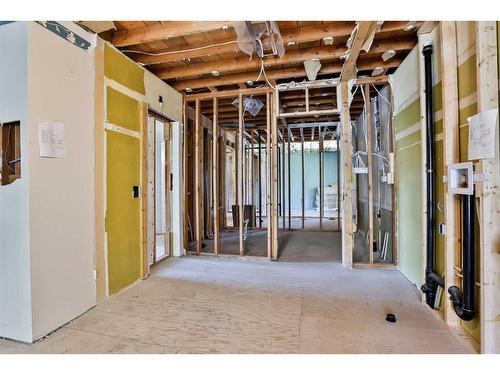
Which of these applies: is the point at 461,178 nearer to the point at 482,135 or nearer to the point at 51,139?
the point at 482,135

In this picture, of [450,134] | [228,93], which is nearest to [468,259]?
[450,134]

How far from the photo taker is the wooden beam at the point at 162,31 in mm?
2498

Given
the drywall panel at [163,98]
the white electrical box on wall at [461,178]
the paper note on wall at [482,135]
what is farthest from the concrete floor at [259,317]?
the drywall panel at [163,98]

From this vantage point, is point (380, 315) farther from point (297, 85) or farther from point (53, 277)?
point (297, 85)

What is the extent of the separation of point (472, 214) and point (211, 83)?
3380 millimetres

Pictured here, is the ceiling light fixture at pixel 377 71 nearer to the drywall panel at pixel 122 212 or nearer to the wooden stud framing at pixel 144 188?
the wooden stud framing at pixel 144 188

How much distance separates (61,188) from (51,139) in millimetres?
387

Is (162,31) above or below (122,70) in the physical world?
above

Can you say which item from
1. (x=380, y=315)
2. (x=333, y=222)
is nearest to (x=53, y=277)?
(x=380, y=315)

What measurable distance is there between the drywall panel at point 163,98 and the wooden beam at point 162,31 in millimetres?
579

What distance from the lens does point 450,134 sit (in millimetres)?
2070

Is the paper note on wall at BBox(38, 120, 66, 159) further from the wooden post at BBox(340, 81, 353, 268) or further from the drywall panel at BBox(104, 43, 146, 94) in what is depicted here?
the wooden post at BBox(340, 81, 353, 268)
